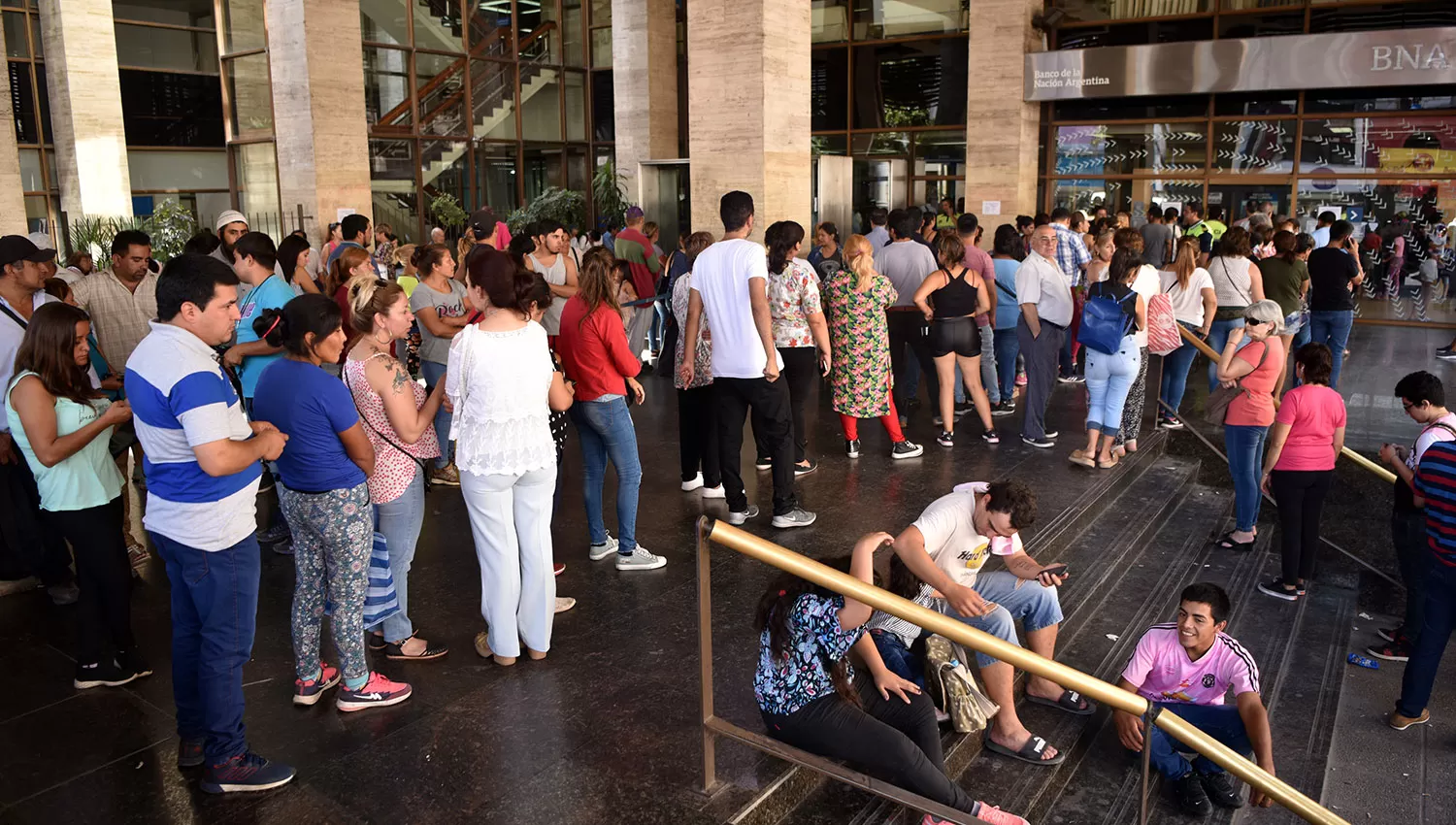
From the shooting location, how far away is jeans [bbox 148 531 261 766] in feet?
11.4

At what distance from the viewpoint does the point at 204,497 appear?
11.3 ft

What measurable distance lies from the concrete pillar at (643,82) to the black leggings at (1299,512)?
12.1 m

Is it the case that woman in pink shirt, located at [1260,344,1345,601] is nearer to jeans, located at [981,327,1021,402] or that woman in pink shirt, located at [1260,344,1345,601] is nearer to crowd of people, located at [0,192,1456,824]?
crowd of people, located at [0,192,1456,824]

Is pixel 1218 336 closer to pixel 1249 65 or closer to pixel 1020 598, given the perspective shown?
pixel 1020 598

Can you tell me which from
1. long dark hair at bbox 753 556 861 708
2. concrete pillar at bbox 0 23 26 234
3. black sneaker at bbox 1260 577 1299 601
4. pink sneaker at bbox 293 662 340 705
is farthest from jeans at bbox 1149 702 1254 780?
concrete pillar at bbox 0 23 26 234

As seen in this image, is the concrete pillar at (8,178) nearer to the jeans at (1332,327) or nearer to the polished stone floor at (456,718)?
the polished stone floor at (456,718)

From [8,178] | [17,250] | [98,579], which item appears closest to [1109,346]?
[98,579]

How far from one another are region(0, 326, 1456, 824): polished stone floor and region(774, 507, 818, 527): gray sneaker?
0.08 metres

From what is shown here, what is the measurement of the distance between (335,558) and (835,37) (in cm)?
1648

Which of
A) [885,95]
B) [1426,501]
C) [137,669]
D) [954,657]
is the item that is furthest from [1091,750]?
[885,95]

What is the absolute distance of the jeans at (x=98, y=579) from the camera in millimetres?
4270

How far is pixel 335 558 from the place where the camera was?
3986 millimetres

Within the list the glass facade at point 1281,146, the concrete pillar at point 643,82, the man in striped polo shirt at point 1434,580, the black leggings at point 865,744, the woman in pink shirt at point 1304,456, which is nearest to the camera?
the black leggings at point 865,744

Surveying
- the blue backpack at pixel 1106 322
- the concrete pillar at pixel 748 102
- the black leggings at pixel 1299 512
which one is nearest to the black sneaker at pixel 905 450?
the blue backpack at pixel 1106 322
